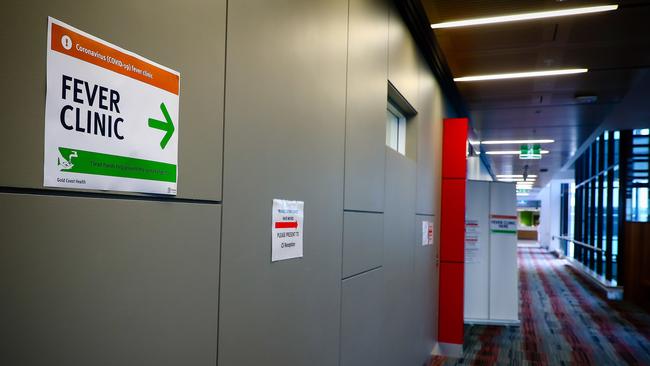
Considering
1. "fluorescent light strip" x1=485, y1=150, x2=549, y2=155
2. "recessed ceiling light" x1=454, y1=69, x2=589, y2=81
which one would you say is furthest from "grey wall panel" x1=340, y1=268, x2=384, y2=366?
"fluorescent light strip" x1=485, y1=150, x2=549, y2=155

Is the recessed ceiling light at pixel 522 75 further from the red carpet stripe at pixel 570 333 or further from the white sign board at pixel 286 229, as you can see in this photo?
the white sign board at pixel 286 229

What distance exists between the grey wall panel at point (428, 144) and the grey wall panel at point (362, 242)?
1359 millimetres

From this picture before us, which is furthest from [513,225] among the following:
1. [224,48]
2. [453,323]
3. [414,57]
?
[224,48]

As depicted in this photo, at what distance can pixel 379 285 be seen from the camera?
11.0ft

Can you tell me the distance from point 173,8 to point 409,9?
2.80 m

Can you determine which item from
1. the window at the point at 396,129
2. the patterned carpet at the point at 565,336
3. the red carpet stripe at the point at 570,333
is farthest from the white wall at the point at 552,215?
the window at the point at 396,129

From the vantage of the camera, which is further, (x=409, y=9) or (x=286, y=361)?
(x=409, y=9)

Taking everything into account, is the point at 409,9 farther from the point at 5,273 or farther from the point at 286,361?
the point at 5,273

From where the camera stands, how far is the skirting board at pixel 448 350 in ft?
18.6

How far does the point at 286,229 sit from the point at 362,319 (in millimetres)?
1216

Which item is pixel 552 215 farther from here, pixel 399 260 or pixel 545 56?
pixel 399 260

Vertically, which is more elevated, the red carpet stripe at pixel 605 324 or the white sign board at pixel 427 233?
the white sign board at pixel 427 233

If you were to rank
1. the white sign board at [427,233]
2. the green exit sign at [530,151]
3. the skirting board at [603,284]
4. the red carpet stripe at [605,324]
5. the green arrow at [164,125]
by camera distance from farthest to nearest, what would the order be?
the green exit sign at [530,151] → the skirting board at [603,284] → the red carpet stripe at [605,324] → the white sign board at [427,233] → the green arrow at [164,125]

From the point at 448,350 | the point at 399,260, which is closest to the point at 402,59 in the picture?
the point at 399,260
